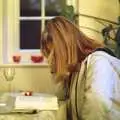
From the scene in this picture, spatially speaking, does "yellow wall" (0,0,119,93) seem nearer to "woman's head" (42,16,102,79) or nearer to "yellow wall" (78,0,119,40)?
"yellow wall" (78,0,119,40)

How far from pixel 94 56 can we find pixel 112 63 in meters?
0.10

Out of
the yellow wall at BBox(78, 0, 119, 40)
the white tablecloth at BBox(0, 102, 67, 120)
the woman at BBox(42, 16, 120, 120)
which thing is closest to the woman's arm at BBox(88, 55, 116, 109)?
the woman at BBox(42, 16, 120, 120)

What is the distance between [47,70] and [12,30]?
0.43 m

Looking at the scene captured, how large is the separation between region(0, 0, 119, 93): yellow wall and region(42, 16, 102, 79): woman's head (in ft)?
1.85

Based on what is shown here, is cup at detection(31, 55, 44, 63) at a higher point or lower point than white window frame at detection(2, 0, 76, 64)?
lower

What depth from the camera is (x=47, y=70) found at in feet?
8.42

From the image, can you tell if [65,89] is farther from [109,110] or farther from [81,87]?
[109,110]

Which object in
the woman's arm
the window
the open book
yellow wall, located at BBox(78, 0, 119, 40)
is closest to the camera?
the woman's arm

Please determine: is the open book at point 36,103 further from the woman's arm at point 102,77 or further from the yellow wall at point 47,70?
the yellow wall at point 47,70

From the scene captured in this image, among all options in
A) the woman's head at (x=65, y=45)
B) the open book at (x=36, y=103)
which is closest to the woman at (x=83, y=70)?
the woman's head at (x=65, y=45)

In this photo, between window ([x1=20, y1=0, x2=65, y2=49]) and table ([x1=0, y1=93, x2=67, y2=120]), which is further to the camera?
window ([x1=20, y1=0, x2=65, y2=49])

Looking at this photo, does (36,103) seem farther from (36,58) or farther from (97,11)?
(97,11)

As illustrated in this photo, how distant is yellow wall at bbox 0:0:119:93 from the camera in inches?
98.5

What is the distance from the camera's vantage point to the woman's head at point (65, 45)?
1899 mm
